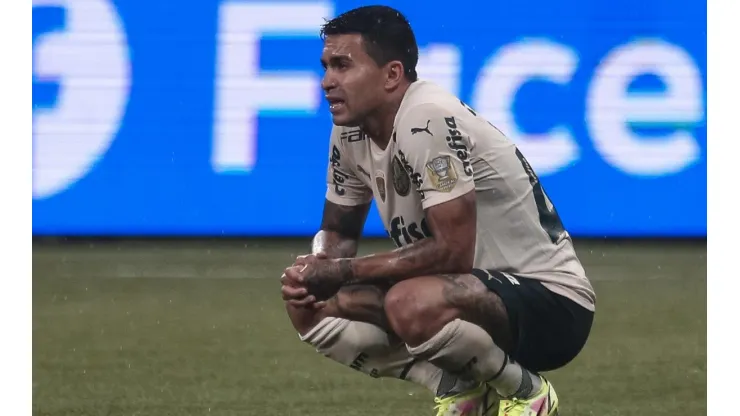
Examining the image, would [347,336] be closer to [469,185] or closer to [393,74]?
[469,185]

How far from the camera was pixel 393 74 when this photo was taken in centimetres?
341

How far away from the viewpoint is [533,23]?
801cm

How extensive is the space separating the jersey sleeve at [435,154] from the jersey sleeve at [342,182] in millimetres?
473

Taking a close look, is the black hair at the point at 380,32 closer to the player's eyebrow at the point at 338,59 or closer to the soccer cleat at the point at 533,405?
the player's eyebrow at the point at 338,59

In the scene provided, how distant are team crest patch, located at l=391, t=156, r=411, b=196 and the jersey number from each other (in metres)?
0.33

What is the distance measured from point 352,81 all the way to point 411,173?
1.09 ft

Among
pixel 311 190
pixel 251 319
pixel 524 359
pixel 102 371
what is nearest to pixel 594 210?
pixel 311 190

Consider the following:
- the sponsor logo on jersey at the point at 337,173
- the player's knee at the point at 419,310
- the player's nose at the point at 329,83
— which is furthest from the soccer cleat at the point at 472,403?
the player's nose at the point at 329,83

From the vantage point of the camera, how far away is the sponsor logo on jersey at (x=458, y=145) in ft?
10.5

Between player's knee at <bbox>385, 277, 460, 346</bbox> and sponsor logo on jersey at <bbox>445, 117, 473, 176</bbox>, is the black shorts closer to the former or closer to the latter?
player's knee at <bbox>385, 277, 460, 346</bbox>

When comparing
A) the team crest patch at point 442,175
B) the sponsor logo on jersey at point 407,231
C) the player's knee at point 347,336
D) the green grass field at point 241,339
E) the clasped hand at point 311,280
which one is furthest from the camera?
the green grass field at point 241,339

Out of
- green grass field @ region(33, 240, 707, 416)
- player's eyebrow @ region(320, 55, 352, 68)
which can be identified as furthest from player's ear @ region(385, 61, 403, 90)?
green grass field @ region(33, 240, 707, 416)

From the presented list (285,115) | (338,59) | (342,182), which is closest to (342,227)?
(342,182)

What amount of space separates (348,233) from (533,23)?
4.56 metres
